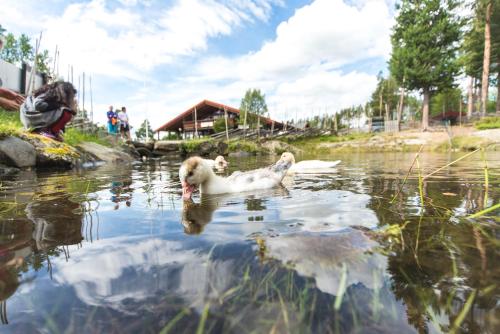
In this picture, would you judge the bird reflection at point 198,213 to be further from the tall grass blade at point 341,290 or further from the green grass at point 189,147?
the green grass at point 189,147

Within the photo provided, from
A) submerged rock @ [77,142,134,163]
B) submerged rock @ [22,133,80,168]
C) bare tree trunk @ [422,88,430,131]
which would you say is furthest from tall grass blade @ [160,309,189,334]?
bare tree trunk @ [422,88,430,131]

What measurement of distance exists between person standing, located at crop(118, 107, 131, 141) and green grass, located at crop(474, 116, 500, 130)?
30.7 metres

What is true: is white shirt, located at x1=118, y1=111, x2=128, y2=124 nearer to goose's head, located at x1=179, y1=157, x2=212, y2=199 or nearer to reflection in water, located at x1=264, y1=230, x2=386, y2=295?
goose's head, located at x1=179, y1=157, x2=212, y2=199

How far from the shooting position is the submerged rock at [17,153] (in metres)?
7.90

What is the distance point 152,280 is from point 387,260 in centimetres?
122

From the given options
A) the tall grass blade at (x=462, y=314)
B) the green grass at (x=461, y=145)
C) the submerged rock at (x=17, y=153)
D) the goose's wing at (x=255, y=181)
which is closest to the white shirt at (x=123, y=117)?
the submerged rock at (x=17, y=153)

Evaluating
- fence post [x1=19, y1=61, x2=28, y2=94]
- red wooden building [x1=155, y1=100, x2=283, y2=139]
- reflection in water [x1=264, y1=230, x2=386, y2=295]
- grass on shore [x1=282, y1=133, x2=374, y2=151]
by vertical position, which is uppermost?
fence post [x1=19, y1=61, x2=28, y2=94]

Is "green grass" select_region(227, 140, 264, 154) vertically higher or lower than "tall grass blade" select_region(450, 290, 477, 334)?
Result: higher

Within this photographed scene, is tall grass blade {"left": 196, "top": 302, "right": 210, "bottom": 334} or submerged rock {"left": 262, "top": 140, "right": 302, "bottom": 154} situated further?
submerged rock {"left": 262, "top": 140, "right": 302, "bottom": 154}

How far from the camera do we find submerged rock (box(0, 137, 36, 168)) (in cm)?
790

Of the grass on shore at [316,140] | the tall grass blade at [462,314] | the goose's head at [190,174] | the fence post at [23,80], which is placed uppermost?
the fence post at [23,80]

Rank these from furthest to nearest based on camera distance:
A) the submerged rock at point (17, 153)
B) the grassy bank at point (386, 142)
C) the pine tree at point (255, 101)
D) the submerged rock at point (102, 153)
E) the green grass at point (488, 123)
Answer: the pine tree at point (255, 101), the green grass at point (488, 123), the grassy bank at point (386, 142), the submerged rock at point (102, 153), the submerged rock at point (17, 153)

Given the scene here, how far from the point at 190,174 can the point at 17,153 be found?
7408 mm

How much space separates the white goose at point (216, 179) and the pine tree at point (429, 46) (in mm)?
32862
